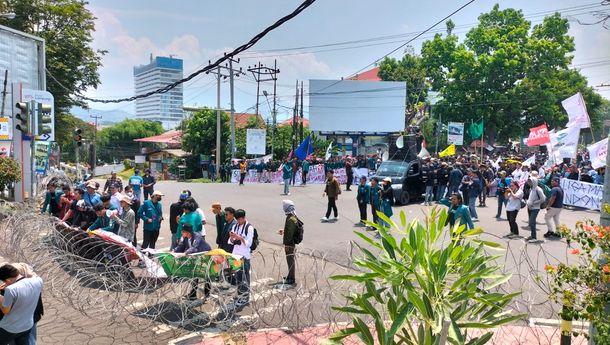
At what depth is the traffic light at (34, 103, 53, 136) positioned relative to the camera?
45.2 feet

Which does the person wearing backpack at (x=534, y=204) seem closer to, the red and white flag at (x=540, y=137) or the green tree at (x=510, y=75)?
the red and white flag at (x=540, y=137)

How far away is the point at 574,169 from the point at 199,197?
1559 centimetres

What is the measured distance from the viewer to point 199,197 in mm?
20719

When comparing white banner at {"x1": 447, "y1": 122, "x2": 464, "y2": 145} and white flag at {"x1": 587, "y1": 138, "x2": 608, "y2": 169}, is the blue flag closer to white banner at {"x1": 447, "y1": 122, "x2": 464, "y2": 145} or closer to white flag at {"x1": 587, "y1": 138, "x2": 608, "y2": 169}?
white banner at {"x1": 447, "y1": 122, "x2": 464, "y2": 145}

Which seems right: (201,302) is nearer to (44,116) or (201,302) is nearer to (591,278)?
(591,278)

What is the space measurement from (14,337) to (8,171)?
12.7 m

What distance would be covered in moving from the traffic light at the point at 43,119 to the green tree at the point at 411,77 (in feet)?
130

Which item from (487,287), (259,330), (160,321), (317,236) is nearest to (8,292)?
(160,321)

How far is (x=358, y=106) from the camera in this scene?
144 feet

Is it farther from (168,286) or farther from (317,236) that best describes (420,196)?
(168,286)

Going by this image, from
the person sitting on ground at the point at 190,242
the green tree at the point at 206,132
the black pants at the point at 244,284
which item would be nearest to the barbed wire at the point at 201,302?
the black pants at the point at 244,284

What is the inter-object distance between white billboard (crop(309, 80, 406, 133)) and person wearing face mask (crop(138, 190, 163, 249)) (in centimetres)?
3407

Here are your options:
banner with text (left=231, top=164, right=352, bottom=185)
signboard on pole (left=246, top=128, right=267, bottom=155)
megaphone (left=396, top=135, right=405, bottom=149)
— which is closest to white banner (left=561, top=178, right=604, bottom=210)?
megaphone (left=396, top=135, right=405, bottom=149)

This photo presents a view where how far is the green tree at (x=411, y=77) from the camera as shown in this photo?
4900 cm
